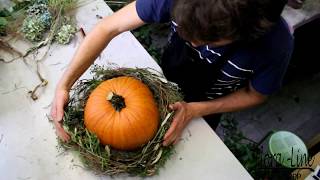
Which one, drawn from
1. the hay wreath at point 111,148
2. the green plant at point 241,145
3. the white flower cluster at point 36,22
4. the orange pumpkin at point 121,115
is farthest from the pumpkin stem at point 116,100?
the green plant at point 241,145

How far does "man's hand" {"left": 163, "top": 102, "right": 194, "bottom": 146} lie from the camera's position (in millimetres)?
1118

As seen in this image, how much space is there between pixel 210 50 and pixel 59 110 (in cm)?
46

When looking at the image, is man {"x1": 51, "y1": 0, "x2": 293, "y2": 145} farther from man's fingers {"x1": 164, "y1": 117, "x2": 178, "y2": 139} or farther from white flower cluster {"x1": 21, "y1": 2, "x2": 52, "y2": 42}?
white flower cluster {"x1": 21, "y1": 2, "x2": 52, "y2": 42}

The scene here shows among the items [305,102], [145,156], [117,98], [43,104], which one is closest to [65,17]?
[43,104]

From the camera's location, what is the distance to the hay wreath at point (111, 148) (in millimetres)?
1069

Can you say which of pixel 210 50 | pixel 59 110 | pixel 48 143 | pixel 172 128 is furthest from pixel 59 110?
pixel 210 50

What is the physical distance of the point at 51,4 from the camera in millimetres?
1434

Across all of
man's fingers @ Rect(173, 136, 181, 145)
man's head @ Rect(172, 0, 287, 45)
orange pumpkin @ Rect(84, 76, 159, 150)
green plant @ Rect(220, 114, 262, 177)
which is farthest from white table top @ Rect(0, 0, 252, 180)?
green plant @ Rect(220, 114, 262, 177)

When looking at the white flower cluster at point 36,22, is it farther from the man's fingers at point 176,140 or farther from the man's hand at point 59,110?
the man's fingers at point 176,140

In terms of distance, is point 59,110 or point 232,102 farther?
point 232,102

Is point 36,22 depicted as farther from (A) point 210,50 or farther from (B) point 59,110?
(A) point 210,50

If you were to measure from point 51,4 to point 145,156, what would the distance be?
0.69 meters

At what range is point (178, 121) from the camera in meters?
1.14

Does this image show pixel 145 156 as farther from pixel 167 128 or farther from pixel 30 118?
pixel 30 118
